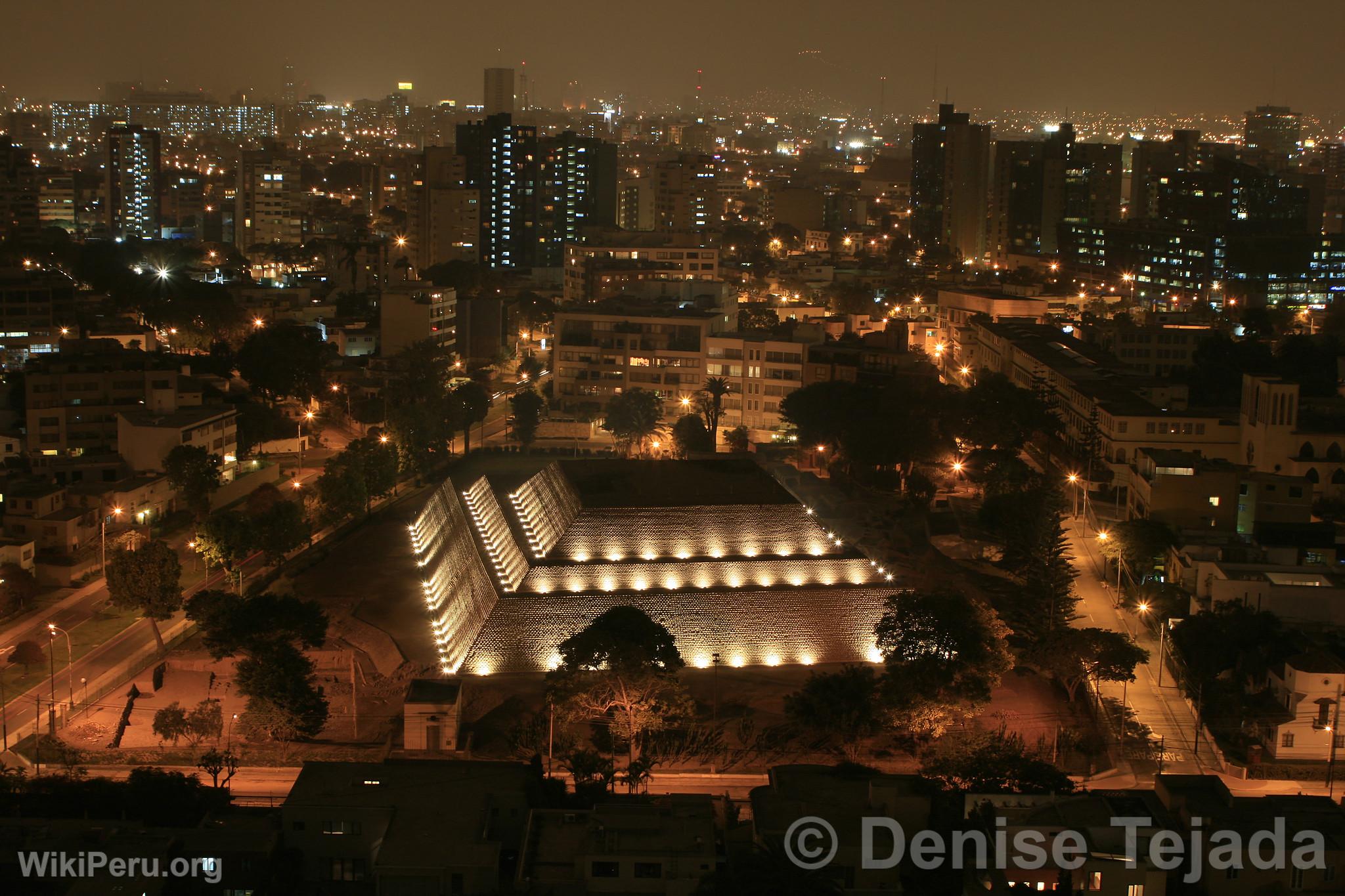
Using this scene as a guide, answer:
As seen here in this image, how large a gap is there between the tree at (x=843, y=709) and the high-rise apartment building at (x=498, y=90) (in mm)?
90815

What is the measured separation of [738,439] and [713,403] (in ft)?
3.77

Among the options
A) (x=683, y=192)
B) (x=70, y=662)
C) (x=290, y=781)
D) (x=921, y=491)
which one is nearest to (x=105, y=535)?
(x=70, y=662)

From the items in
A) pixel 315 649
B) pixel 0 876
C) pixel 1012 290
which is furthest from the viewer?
pixel 1012 290

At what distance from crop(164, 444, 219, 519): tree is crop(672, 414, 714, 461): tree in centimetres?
930

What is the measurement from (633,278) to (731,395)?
12.9 meters

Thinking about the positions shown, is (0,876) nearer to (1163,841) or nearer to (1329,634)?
(1163,841)

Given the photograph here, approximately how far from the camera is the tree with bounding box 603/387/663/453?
107 ft

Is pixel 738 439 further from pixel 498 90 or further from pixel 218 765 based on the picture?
pixel 498 90

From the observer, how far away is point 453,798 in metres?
15.0

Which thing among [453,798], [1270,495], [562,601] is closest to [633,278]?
[1270,495]

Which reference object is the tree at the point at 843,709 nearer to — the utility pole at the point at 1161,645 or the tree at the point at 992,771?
the tree at the point at 992,771

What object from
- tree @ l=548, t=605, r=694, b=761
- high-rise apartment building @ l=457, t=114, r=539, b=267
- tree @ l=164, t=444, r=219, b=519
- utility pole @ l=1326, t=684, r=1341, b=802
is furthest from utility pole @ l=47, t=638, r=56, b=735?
high-rise apartment building @ l=457, t=114, r=539, b=267

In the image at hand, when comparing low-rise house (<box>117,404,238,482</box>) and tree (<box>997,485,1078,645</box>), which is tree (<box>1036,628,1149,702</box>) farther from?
low-rise house (<box>117,404,238,482</box>)

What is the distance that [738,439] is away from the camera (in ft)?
108
